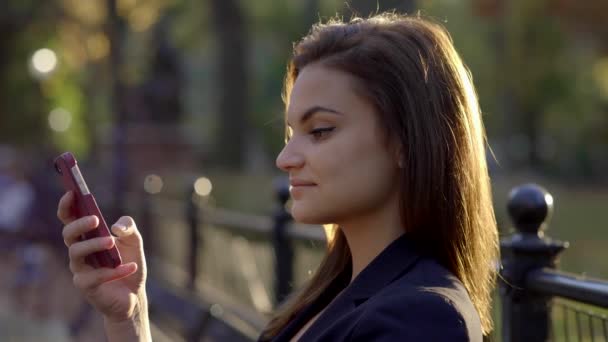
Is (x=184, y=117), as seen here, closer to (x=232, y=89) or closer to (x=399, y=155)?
(x=232, y=89)

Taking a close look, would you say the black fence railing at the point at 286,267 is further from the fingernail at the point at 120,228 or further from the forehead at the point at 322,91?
the fingernail at the point at 120,228

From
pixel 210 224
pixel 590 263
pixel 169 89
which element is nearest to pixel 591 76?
pixel 169 89

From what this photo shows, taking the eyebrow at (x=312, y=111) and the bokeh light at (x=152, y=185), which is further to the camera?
the bokeh light at (x=152, y=185)

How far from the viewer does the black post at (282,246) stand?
6.39 meters

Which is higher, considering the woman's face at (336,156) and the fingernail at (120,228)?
the woman's face at (336,156)

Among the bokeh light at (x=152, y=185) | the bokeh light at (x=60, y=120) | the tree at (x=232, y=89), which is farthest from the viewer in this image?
the bokeh light at (x=60, y=120)

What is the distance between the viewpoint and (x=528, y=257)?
3.50m

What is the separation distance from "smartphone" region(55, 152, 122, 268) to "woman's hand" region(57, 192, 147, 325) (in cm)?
1

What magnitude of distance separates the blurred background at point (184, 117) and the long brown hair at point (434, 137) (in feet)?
13.4

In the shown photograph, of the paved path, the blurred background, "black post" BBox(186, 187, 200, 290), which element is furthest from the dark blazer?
"black post" BBox(186, 187, 200, 290)

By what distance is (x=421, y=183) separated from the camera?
2287 millimetres

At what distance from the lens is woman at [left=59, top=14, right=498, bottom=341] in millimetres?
2289

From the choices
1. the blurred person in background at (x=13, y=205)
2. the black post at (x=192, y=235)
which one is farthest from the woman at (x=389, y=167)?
the blurred person in background at (x=13, y=205)

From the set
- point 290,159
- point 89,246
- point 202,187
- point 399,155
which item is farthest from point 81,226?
point 202,187
